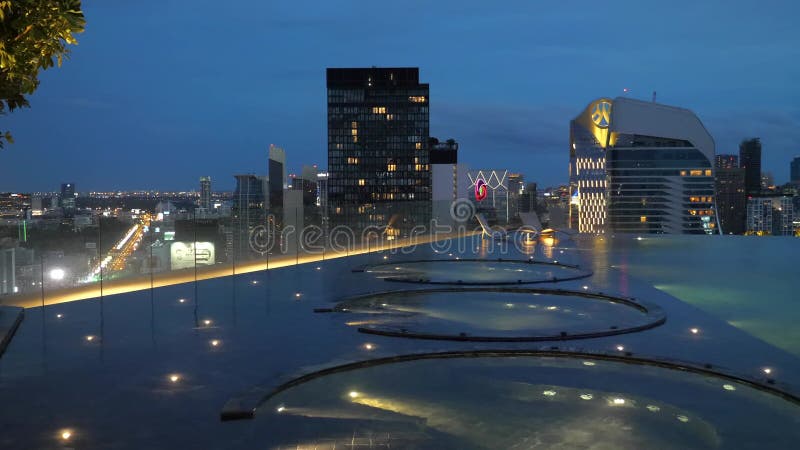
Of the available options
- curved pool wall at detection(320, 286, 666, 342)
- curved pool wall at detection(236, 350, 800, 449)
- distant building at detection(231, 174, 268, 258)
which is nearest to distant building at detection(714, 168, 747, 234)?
distant building at detection(231, 174, 268, 258)

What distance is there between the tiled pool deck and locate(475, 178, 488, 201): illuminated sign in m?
22.2

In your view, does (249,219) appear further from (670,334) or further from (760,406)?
(760,406)

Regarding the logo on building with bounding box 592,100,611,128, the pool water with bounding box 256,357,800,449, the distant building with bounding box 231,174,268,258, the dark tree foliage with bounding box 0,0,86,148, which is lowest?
the pool water with bounding box 256,357,800,449

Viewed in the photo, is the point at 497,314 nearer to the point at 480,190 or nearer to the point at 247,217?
the point at 247,217

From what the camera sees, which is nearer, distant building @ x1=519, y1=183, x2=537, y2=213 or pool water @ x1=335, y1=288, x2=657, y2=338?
pool water @ x1=335, y1=288, x2=657, y2=338

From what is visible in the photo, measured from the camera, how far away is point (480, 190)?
3419 cm

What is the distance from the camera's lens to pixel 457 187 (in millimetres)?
45469

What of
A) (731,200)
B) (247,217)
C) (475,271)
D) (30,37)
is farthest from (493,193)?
(731,200)

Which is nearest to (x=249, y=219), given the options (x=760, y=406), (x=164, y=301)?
(x=164, y=301)

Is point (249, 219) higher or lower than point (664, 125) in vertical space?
lower

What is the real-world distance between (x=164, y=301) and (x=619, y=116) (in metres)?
58.0

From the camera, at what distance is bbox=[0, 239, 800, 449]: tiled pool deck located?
495 centimetres

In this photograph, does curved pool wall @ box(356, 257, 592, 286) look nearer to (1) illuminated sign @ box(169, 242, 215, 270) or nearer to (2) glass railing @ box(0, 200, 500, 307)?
(2) glass railing @ box(0, 200, 500, 307)

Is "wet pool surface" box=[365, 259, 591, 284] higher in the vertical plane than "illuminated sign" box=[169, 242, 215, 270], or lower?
lower
